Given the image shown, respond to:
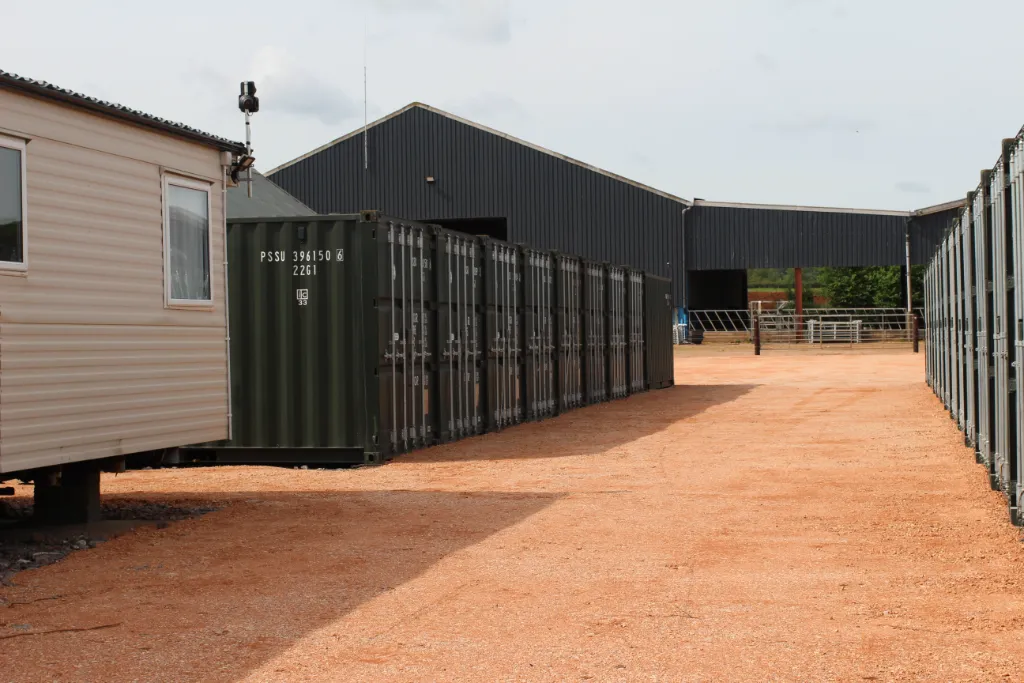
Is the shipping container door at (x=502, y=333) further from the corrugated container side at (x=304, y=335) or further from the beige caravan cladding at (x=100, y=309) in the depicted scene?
the beige caravan cladding at (x=100, y=309)

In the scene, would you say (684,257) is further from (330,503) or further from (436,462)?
(330,503)

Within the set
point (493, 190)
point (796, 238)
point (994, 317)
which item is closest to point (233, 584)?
point (994, 317)

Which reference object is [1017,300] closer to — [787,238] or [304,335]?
[304,335]

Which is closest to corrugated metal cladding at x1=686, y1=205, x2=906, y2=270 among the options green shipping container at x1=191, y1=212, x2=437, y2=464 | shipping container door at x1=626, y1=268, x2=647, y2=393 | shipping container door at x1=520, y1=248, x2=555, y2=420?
shipping container door at x1=626, y1=268, x2=647, y2=393

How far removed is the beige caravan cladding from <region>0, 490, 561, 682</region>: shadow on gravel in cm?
87

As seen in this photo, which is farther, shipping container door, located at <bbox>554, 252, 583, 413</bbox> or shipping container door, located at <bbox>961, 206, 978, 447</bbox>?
shipping container door, located at <bbox>554, 252, 583, 413</bbox>

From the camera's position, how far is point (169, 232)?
10.2 m

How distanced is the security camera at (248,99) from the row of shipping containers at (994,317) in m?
7.40

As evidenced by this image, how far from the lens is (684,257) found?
173ft

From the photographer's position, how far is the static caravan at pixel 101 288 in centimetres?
853

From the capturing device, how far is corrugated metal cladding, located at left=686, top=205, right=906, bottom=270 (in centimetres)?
5144

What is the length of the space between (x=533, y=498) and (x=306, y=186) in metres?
43.1

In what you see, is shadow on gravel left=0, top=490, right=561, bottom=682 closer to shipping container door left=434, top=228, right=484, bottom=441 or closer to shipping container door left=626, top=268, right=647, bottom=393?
shipping container door left=434, top=228, right=484, bottom=441

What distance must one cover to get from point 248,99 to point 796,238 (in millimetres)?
41557
